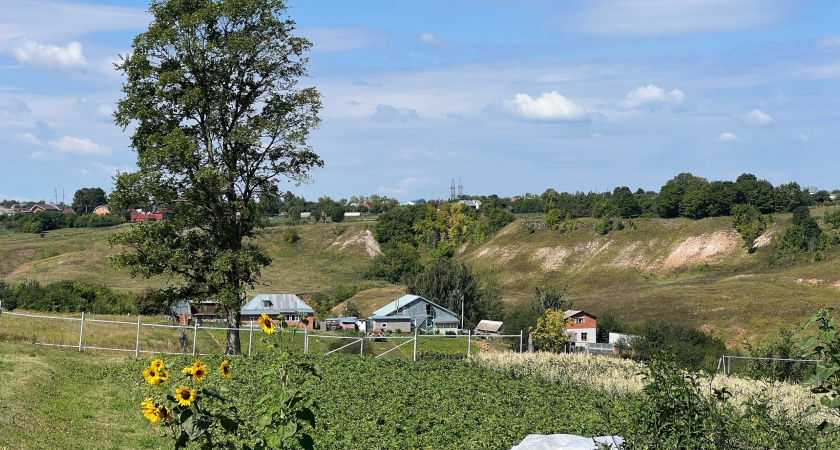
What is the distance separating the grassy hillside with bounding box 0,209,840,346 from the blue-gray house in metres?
10.5

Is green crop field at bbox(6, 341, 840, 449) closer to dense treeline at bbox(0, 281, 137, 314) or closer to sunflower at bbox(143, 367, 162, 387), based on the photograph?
sunflower at bbox(143, 367, 162, 387)

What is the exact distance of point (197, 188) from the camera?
82.2 feet

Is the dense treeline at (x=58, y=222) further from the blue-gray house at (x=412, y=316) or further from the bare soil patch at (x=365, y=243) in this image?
the blue-gray house at (x=412, y=316)

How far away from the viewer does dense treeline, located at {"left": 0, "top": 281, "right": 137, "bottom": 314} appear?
54.0 meters

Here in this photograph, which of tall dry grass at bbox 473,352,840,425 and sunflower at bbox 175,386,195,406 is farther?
tall dry grass at bbox 473,352,840,425

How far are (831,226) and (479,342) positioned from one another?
60.4m

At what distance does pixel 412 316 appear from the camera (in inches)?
2820

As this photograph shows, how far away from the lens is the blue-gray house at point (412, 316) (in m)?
70.9

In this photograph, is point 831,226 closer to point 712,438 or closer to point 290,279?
point 290,279

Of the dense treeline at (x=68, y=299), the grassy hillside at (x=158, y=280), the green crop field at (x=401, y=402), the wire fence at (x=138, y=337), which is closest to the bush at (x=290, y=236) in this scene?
the grassy hillside at (x=158, y=280)

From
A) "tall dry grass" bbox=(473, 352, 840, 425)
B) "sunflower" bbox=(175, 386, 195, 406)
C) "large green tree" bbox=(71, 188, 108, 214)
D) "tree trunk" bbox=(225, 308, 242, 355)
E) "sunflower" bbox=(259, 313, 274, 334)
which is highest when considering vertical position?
"large green tree" bbox=(71, 188, 108, 214)

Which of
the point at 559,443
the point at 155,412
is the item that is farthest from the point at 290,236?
the point at 155,412

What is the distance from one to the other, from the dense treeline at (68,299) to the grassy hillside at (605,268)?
1265 centimetres

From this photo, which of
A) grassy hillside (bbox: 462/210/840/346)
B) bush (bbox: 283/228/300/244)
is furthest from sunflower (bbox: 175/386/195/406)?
bush (bbox: 283/228/300/244)
